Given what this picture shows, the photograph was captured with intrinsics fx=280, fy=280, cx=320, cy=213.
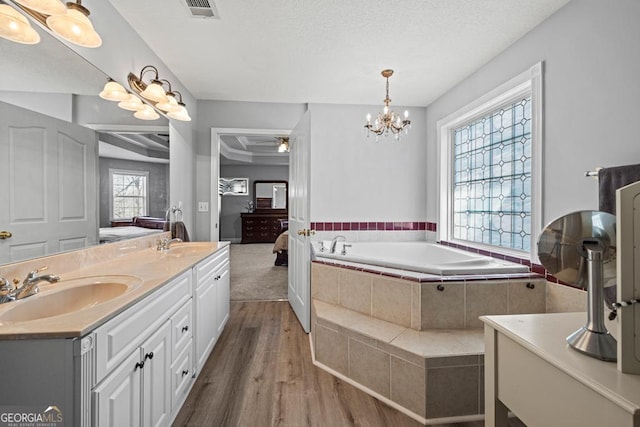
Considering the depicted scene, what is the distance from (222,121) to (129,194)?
1.61 meters

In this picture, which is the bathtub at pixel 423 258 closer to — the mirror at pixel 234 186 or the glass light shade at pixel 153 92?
the glass light shade at pixel 153 92

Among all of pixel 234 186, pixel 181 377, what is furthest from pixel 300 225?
pixel 234 186

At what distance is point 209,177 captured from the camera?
321 centimetres

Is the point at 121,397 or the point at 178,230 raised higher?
the point at 178,230

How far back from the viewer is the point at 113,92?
1.74 m

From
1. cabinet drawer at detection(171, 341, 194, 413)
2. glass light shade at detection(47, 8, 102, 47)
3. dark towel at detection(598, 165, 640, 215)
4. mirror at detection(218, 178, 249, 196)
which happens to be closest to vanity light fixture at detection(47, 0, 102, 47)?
glass light shade at detection(47, 8, 102, 47)

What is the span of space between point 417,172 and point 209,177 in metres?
2.50

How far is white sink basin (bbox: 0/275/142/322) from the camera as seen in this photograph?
1004 millimetres

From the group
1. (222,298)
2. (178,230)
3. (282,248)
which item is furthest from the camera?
(282,248)

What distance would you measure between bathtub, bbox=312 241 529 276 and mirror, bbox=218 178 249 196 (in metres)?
5.34

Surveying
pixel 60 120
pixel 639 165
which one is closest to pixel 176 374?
A: pixel 60 120

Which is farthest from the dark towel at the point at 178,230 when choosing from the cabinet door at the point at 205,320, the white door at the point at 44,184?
the white door at the point at 44,184

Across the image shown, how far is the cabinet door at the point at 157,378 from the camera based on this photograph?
1.18m

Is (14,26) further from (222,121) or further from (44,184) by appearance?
(222,121)
